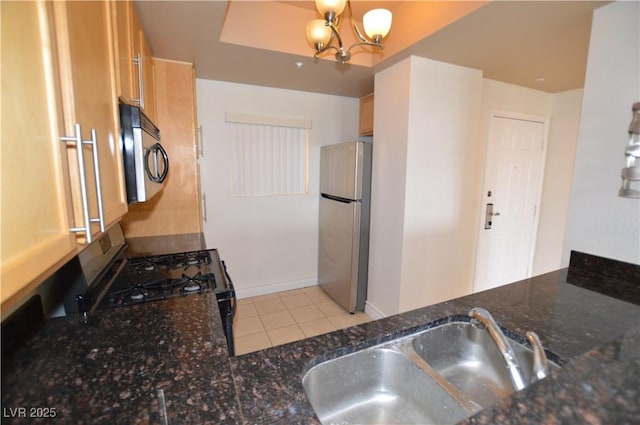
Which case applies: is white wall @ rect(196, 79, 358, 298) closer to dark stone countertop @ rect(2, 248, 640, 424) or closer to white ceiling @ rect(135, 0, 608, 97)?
white ceiling @ rect(135, 0, 608, 97)

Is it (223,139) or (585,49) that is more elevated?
(585,49)

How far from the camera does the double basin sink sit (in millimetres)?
830

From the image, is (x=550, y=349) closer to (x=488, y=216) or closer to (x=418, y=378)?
(x=418, y=378)

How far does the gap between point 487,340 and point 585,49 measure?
2.26m

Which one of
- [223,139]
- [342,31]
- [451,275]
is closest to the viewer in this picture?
[342,31]

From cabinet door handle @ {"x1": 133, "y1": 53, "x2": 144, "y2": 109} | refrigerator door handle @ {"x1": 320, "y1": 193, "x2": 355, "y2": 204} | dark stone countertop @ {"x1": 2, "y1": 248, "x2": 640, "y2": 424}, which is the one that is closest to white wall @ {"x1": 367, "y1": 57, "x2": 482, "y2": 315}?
refrigerator door handle @ {"x1": 320, "y1": 193, "x2": 355, "y2": 204}

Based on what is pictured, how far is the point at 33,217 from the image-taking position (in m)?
0.49

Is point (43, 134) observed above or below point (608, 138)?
below

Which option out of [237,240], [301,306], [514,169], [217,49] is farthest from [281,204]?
[514,169]

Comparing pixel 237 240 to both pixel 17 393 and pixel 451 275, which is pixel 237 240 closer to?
pixel 451 275

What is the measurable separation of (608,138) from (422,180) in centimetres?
112

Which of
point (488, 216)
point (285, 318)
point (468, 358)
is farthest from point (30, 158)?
point (488, 216)

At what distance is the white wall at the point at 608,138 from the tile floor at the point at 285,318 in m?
1.92

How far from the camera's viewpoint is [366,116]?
3.31 m
